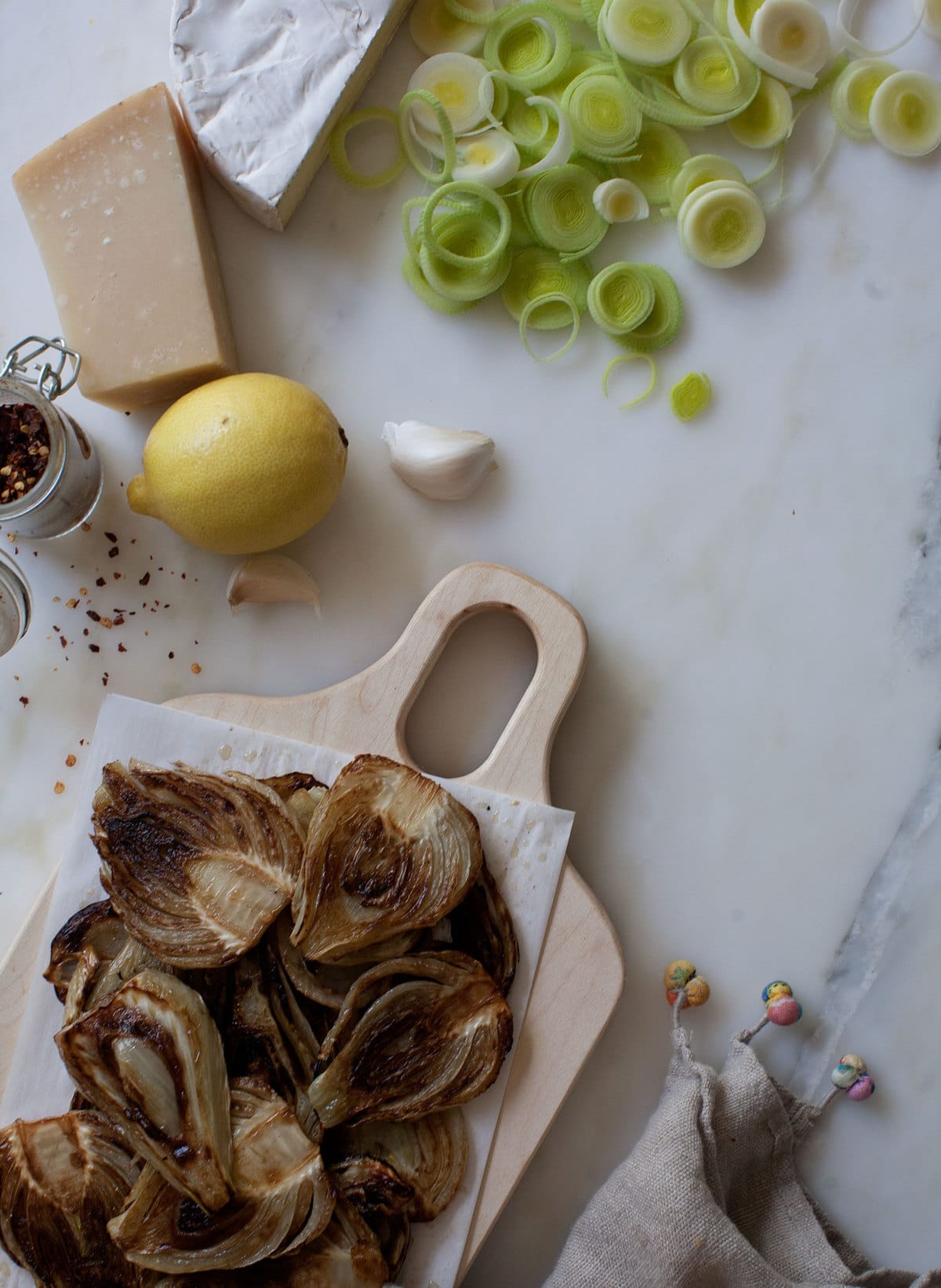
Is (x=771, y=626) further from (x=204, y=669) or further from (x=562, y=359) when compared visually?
(x=204, y=669)

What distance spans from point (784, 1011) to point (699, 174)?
3.33 feet

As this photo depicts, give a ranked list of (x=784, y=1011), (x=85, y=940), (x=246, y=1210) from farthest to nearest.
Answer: (x=784, y=1011)
(x=85, y=940)
(x=246, y=1210)

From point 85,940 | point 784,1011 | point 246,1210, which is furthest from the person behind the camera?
point 784,1011

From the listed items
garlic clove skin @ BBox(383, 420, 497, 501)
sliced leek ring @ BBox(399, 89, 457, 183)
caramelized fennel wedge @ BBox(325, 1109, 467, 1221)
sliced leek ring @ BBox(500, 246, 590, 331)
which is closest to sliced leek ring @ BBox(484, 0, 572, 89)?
sliced leek ring @ BBox(399, 89, 457, 183)

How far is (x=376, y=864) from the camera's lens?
109 cm

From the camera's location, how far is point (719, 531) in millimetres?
1304

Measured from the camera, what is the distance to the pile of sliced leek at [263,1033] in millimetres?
1028

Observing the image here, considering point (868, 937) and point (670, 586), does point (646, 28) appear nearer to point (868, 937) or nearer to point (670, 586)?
point (670, 586)

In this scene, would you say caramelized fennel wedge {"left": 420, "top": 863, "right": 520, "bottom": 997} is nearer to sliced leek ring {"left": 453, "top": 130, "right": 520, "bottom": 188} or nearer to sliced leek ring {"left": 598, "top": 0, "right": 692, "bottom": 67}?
sliced leek ring {"left": 453, "top": 130, "right": 520, "bottom": 188}

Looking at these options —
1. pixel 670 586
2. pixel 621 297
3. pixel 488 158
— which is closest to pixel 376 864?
pixel 670 586

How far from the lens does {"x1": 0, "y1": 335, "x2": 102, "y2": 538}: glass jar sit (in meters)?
1.12

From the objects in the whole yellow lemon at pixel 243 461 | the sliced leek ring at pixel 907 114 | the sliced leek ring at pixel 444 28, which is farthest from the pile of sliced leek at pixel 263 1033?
the sliced leek ring at pixel 907 114

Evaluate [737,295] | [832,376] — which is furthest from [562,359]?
[832,376]

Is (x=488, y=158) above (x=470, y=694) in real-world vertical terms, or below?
above
